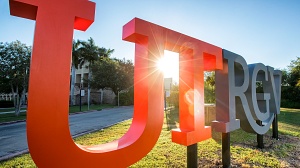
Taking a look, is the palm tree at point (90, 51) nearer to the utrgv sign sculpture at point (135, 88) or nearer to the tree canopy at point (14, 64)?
the tree canopy at point (14, 64)

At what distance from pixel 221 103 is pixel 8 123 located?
525 inches

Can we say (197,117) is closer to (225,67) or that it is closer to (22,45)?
(225,67)

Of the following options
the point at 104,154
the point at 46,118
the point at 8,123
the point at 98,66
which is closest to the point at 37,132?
the point at 46,118

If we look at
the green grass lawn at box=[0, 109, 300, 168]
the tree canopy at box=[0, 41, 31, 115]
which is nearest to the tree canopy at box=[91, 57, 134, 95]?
the tree canopy at box=[0, 41, 31, 115]

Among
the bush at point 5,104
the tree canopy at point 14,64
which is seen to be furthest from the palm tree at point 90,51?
the tree canopy at point 14,64

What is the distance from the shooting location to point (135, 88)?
2902mm

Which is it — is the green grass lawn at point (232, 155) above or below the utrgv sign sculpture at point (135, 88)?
below

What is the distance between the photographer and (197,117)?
3475mm

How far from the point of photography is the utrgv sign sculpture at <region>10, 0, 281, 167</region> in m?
1.81

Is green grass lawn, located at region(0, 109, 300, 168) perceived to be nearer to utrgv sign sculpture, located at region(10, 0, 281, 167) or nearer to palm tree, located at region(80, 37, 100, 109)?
utrgv sign sculpture, located at region(10, 0, 281, 167)

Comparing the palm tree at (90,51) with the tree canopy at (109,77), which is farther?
the palm tree at (90,51)

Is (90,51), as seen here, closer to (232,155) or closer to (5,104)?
(5,104)

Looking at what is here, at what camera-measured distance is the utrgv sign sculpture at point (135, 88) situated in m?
1.81

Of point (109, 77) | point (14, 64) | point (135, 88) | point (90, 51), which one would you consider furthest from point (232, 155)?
point (90, 51)
